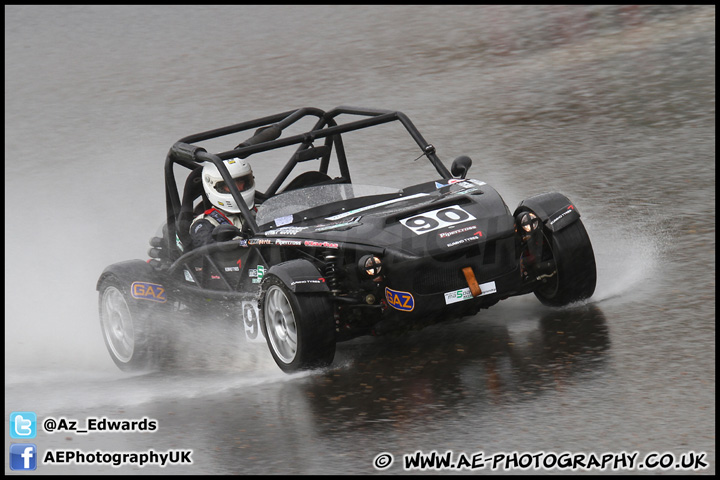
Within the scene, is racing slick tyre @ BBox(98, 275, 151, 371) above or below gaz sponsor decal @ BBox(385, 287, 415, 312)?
below

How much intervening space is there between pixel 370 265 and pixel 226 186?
2050 millimetres

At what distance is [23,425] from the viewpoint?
7.79 meters

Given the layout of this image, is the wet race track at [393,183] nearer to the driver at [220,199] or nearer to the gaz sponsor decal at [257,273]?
the gaz sponsor decal at [257,273]

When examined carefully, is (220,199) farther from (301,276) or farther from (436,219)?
(436,219)

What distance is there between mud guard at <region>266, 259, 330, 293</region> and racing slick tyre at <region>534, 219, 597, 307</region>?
1801 millimetres

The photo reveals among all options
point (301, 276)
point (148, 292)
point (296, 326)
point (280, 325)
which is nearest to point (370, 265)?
point (301, 276)

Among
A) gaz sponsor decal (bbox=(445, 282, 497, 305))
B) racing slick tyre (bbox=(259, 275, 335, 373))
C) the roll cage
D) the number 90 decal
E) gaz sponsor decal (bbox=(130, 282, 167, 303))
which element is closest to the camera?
racing slick tyre (bbox=(259, 275, 335, 373))

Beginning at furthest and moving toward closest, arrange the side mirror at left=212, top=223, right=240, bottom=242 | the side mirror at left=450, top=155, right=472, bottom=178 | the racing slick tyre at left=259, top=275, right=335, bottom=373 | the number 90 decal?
the side mirror at left=450, top=155, right=472, bottom=178 < the side mirror at left=212, top=223, right=240, bottom=242 < the number 90 decal < the racing slick tyre at left=259, top=275, right=335, bottom=373

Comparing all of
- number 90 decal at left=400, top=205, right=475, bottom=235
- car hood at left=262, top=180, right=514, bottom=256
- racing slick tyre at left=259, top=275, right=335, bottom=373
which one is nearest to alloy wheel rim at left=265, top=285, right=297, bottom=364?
racing slick tyre at left=259, top=275, right=335, bottom=373

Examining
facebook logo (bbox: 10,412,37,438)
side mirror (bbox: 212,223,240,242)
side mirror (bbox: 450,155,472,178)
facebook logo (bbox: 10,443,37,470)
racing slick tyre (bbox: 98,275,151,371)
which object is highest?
side mirror (bbox: 450,155,472,178)

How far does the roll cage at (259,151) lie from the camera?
9.28 meters

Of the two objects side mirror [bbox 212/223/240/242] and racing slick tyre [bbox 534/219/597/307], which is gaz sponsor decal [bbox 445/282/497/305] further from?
side mirror [bbox 212/223/240/242]

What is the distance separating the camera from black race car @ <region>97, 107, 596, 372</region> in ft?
26.1

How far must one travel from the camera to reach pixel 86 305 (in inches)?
473
